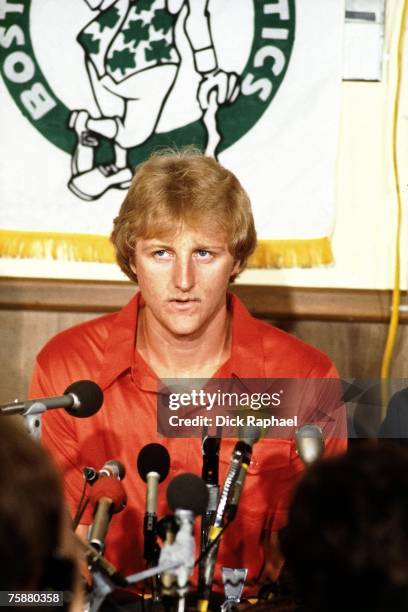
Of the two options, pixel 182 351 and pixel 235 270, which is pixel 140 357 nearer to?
pixel 182 351

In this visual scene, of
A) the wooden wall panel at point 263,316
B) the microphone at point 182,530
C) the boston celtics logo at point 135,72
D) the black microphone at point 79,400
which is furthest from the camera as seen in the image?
the wooden wall panel at point 263,316

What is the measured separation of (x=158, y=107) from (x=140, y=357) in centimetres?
108

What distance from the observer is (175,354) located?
8.41 ft

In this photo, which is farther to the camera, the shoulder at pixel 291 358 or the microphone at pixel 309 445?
the shoulder at pixel 291 358

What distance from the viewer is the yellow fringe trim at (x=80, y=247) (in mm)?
3305

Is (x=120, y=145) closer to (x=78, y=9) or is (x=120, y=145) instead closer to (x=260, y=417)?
(x=78, y=9)

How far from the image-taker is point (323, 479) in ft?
3.30

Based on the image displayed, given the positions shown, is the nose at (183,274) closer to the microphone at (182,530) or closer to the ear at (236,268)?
the ear at (236,268)

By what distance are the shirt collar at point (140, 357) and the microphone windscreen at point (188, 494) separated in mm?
960

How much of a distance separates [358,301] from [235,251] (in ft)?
3.21

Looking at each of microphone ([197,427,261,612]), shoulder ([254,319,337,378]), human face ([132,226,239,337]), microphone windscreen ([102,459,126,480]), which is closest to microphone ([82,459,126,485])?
microphone windscreen ([102,459,126,480])

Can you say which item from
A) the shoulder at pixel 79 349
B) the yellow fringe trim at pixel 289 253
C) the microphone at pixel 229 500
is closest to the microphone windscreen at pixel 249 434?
the microphone at pixel 229 500

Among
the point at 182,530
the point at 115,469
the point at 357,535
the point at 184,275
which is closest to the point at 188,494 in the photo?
the point at 182,530

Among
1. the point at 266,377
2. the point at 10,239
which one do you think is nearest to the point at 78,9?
the point at 10,239
